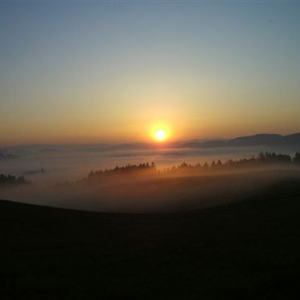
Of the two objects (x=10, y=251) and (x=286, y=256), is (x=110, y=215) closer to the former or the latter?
(x=10, y=251)

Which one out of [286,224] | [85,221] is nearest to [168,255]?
[286,224]

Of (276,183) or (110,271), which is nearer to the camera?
(110,271)

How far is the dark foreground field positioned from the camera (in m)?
23.1

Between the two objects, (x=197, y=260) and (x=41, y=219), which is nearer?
(x=197, y=260)

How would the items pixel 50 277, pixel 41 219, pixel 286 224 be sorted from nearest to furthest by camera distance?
pixel 50 277 < pixel 286 224 < pixel 41 219

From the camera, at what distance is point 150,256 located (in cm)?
3094

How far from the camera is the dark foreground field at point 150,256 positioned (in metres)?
23.1

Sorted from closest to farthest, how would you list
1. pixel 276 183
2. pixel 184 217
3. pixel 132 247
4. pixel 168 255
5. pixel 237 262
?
1. pixel 237 262
2. pixel 168 255
3. pixel 132 247
4. pixel 184 217
5. pixel 276 183

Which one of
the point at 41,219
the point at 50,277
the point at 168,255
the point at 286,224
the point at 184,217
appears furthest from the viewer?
the point at 184,217

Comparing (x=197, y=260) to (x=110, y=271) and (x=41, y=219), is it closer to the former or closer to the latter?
(x=110, y=271)

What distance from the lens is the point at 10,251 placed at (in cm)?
3281

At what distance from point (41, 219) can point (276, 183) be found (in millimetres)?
90325

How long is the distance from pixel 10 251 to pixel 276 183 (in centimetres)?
10264

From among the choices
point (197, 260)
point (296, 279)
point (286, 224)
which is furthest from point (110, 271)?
point (286, 224)
